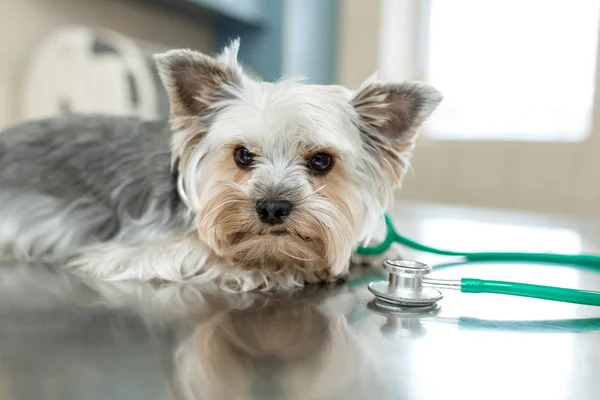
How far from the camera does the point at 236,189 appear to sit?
3.21 feet

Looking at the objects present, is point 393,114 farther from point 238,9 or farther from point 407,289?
point 238,9

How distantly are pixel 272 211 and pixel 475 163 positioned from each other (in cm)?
236

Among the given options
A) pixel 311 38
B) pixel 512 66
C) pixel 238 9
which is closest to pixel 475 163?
pixel 512 66

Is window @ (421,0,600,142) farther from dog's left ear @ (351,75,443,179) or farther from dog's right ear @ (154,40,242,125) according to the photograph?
dog's right ear @ (154,40,242,125)

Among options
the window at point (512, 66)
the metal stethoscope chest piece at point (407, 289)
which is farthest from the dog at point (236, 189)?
the window at point (512, 66)

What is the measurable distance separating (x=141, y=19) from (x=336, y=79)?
3.97 feet

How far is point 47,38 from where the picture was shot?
2193 millimetres

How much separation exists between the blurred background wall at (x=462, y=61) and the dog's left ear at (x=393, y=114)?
1.43 metres

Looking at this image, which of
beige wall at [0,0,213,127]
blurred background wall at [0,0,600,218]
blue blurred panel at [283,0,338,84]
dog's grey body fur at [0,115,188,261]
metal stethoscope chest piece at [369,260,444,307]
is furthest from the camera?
blue blurred panel at [283,0,338,84]

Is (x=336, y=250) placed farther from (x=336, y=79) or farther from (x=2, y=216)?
(x=336, y=79)

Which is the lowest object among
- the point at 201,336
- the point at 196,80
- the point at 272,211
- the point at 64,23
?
the point at 201,336

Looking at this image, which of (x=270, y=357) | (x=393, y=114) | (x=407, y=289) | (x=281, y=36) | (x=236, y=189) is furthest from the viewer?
(x=281, y=36)

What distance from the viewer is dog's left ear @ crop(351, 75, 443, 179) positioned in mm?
1036

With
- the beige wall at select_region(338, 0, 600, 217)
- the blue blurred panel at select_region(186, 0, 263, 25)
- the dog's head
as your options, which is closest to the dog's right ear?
the dog's head
